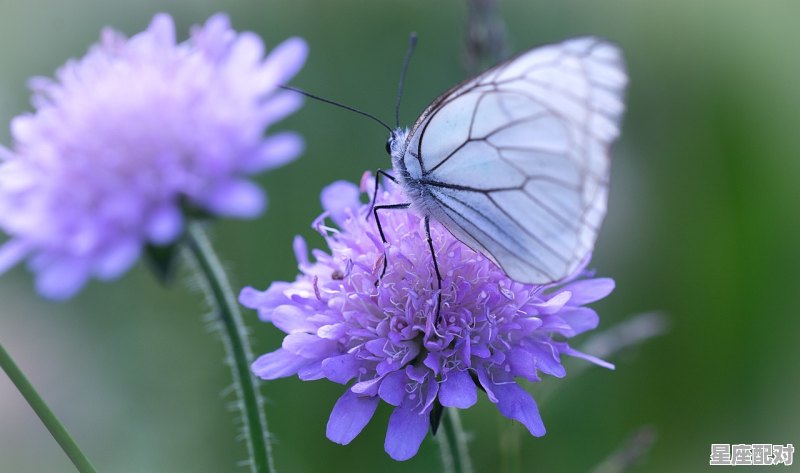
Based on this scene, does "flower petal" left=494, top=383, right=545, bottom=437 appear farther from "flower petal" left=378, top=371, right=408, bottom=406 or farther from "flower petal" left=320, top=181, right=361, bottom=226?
"flower petal" left=320, top=181, right=361, bottom=226

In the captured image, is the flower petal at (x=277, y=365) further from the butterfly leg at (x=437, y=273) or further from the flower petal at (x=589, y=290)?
the flower petal at (x=589, y=290)

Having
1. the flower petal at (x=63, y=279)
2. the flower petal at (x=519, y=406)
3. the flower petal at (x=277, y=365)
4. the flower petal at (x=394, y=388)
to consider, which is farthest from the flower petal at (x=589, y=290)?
the flower petal at (x=63, y=279)

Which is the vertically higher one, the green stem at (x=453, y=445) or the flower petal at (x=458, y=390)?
the flower petal at (x=458, y=390)

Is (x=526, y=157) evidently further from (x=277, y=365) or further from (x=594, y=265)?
(x=594, y=265)

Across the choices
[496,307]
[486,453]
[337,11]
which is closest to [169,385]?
[486,453]

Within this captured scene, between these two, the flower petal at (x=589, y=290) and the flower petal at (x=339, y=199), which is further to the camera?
the flower petal at (x=339, y=199)

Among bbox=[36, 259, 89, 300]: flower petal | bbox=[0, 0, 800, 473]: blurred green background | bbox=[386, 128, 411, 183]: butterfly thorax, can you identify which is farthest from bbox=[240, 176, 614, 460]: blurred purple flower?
bbox=[0, 0, 800, 473]: blurred green background

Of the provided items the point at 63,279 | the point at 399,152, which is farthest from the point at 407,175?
the point at 63,279

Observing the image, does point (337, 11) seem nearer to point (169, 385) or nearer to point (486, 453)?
point (169, 385)
